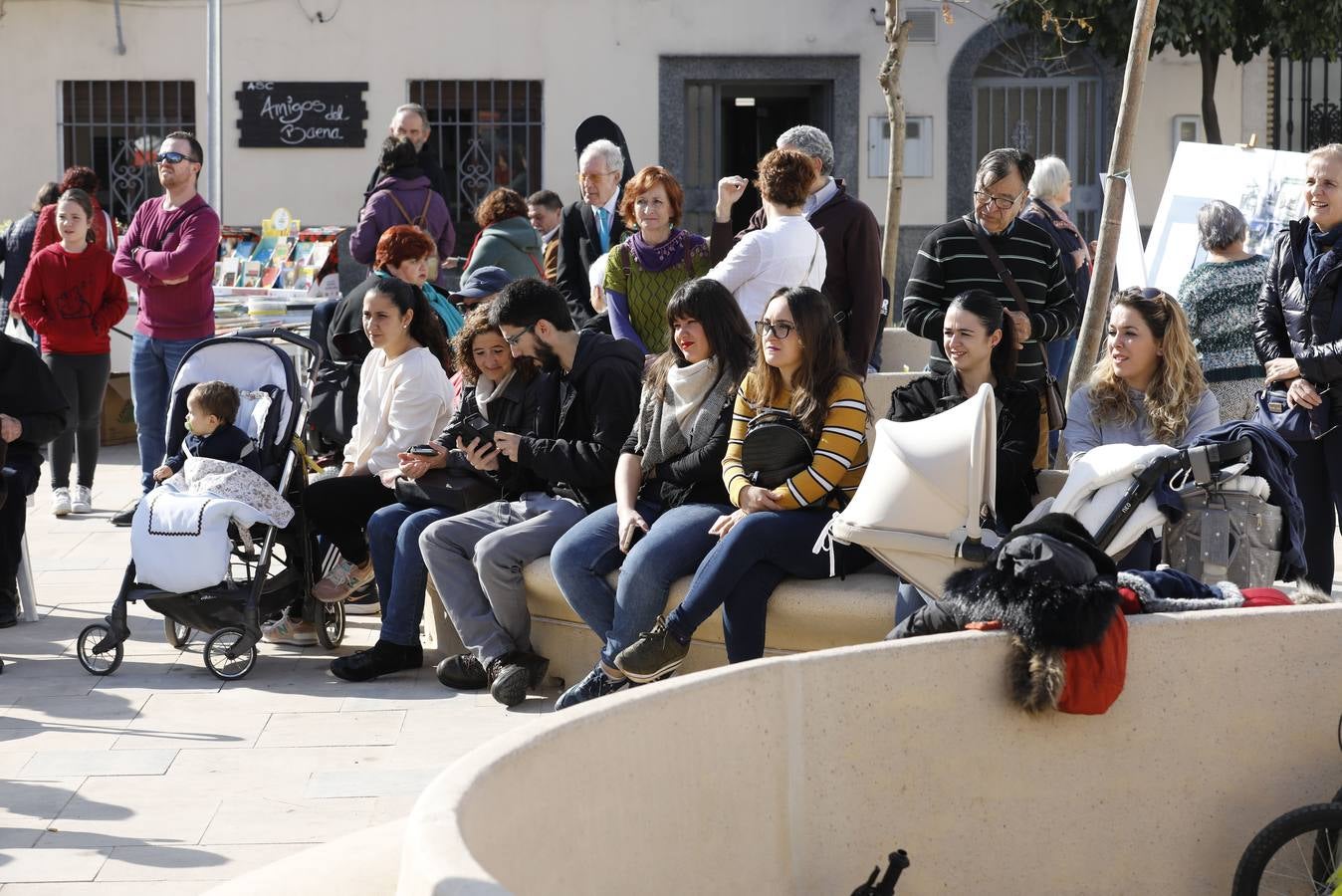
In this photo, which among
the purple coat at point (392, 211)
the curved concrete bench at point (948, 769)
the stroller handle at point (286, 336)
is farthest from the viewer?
the purple coat at point (392, 211)

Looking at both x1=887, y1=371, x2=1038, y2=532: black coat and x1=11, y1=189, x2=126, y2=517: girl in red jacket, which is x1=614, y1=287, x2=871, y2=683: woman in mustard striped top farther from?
x1=11, y1=189, x2=126, y2=517: girl in red jacket

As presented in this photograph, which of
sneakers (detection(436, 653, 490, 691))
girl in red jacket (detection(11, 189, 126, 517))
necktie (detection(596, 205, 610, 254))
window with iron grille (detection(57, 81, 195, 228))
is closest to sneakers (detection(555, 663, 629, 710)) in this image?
sneakers (detection(436, 653, 490, 691))

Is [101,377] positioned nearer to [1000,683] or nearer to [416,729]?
[416,729]

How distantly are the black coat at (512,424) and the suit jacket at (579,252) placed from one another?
171 centimetres

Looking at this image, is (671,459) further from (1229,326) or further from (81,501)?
(81,501)

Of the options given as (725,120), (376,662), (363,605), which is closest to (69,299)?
(363,605)

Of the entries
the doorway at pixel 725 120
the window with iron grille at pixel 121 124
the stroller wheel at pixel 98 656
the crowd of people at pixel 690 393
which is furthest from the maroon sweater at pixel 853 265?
the window with iron grille at pixel 121 124

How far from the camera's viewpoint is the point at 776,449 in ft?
18.1

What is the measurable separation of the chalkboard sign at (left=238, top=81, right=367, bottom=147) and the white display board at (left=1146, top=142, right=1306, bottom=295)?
374 inches

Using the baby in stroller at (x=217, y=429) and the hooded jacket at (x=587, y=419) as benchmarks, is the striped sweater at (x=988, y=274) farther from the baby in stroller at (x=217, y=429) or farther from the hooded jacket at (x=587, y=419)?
the baby in stroller at (x=217, y=429)

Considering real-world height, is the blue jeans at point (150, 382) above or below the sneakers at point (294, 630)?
above

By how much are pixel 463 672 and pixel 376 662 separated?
1.22ft

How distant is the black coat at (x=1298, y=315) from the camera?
6.19 meters

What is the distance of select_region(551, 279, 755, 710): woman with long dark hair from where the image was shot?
5762 mm
